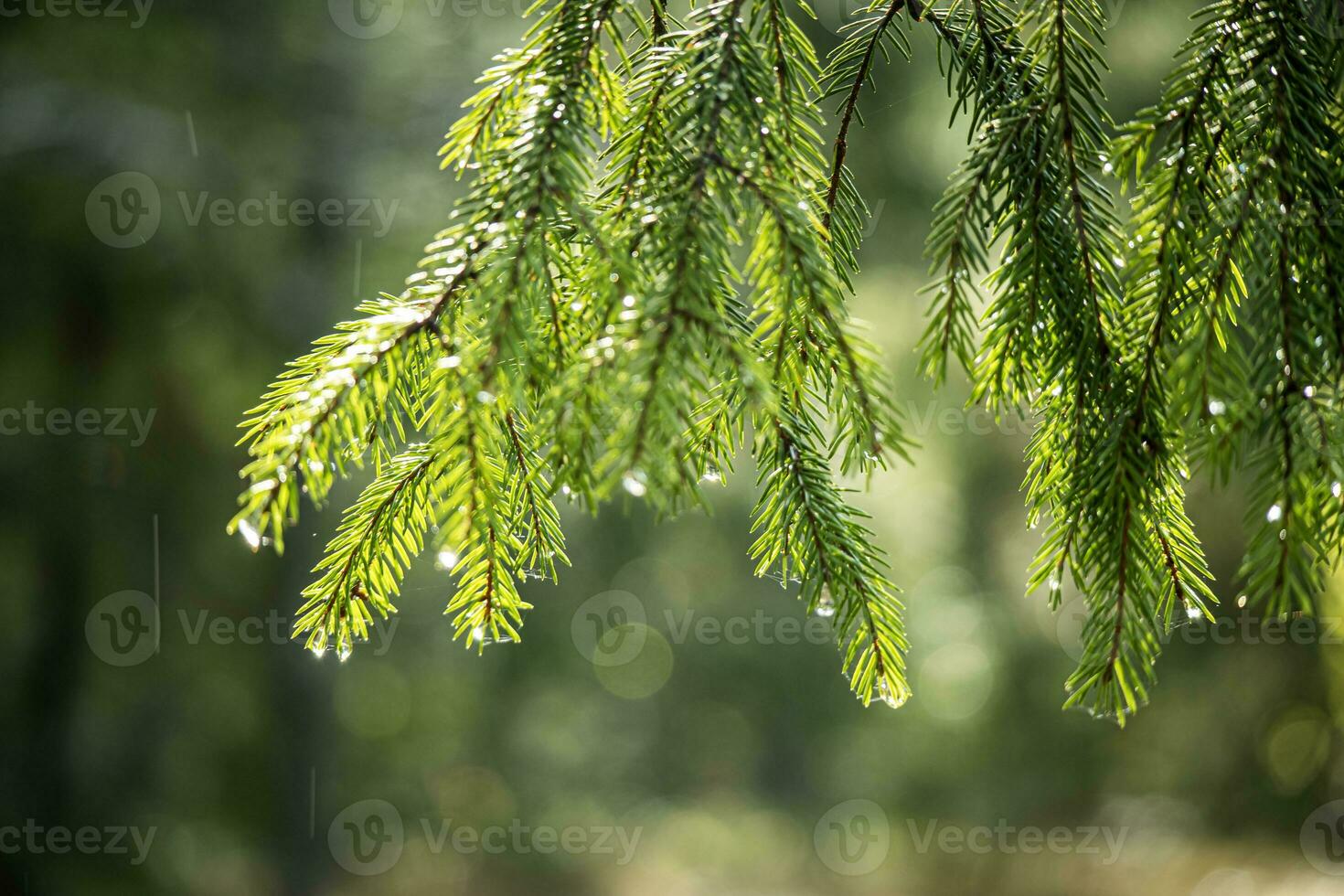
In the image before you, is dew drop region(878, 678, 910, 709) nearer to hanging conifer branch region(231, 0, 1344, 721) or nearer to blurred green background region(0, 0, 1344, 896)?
hanging conifer branch region(231, 0, 1344, 721)

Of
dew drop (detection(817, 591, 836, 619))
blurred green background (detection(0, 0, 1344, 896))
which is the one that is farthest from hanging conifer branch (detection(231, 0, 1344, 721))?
blurred green background (detection(0, 0, 1344, 896))

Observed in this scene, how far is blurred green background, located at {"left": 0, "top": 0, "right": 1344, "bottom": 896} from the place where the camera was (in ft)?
14.1

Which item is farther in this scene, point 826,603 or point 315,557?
point 315,557

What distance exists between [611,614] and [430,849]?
2.24 meters

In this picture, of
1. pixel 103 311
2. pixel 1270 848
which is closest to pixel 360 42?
pixel 103 311

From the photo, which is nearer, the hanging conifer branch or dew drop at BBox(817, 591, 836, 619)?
the hanging conifer branch

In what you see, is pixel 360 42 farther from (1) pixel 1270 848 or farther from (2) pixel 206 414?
(1) pixel 1270 848

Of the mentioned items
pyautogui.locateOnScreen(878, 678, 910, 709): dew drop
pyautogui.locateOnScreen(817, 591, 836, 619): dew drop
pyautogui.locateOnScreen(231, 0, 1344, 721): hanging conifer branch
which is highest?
pyautogui.locateOnScreen(231, 0, 1344, 721): hanging conifer branch

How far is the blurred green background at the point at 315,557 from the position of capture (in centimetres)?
429

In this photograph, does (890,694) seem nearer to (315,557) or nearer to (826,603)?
(826,603)

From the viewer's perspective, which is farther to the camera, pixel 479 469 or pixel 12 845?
pixel 12 845

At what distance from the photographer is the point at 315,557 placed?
4.94 metres

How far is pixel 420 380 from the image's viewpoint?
2.62 ft

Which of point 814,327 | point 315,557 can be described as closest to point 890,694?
point 814,327
